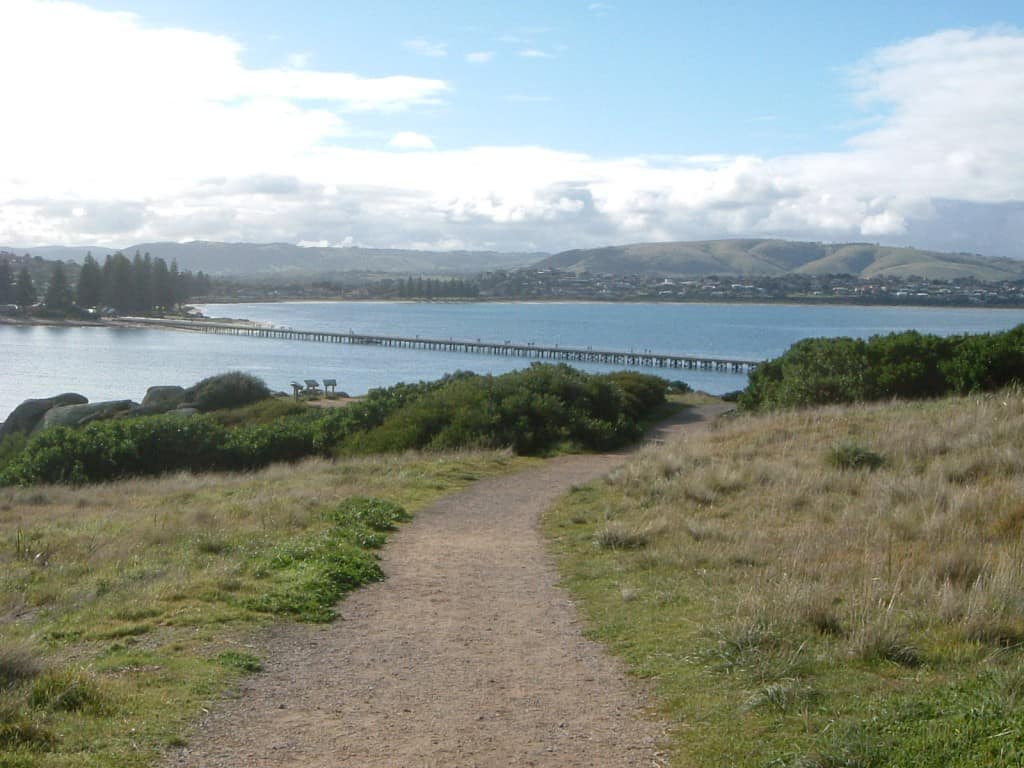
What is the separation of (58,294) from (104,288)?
21.3 ft

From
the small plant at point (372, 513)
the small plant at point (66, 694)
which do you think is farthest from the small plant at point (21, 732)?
the small plant at point (372, 513)

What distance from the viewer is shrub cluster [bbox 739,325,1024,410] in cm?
2484

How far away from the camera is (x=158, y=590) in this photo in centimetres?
891

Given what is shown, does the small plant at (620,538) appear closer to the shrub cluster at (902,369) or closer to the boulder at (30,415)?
the shrub cluster at (902,369)

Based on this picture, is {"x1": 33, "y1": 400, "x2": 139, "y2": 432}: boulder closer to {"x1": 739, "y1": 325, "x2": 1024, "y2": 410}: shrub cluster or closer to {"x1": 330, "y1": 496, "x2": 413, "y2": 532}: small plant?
{"x1": 739, "y1": 325, "x2": 1024, "y2": 410}: shrub cluster

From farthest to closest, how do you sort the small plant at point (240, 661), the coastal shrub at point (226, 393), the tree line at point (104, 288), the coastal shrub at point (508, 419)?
the tree line at point (104, 288) → the coastal shrub at point (226, 393) → the coastal shrub at point (508, 419) → the small plant at point (240, 661)

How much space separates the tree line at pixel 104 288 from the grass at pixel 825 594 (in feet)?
A: 426

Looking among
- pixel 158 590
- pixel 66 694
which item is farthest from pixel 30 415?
pixel 66 694

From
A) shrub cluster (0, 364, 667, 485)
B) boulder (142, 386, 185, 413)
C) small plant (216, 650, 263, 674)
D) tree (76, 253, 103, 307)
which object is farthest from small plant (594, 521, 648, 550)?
tree (76, 253, 103, 307)

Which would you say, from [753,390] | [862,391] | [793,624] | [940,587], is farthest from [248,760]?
[753,390]

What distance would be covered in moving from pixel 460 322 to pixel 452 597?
155 metres

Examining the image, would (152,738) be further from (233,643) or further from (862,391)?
(862,391)

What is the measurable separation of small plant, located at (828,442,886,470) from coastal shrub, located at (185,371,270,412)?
34595mm

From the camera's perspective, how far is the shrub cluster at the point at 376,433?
24875 millimetres
